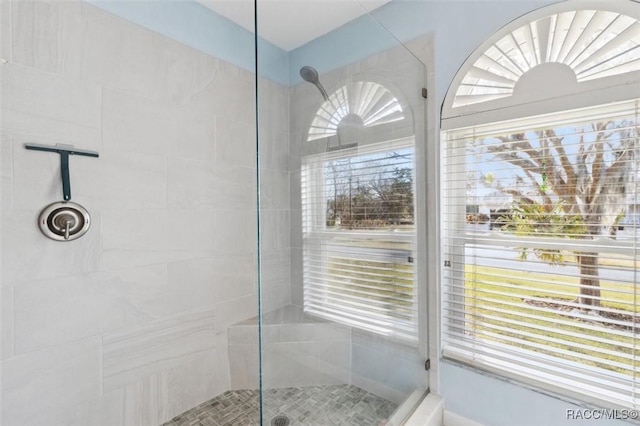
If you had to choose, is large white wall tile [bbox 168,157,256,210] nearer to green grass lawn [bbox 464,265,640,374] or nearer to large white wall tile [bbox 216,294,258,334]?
large white wall tile [bbox 216,294,258,334]

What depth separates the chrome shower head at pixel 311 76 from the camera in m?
0.87

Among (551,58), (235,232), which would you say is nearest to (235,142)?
(235,232)

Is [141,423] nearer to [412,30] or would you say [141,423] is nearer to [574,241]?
[574,241]

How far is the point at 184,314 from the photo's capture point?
144 cm

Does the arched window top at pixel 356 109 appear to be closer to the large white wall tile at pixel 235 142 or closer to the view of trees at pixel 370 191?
the view of trees at pixel 370 191

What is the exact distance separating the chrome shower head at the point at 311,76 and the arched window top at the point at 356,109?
42 millimetres

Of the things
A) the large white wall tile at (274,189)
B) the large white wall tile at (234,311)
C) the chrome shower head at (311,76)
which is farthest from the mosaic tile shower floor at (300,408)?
the chrome shower head at (311,76)

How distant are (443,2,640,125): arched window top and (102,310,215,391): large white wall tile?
1612mm

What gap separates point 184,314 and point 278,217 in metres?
0.97

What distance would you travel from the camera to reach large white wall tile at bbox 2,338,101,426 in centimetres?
99

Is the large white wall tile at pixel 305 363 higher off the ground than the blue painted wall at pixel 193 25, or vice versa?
the blue painted wall at pixel 193 25

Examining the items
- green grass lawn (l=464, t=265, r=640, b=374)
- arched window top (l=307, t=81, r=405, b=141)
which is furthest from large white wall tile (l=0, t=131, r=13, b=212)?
green grass lawn (l=464, t=265, r=640, b=374)

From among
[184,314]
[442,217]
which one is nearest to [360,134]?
[442,217]

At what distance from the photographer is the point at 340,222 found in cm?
101
